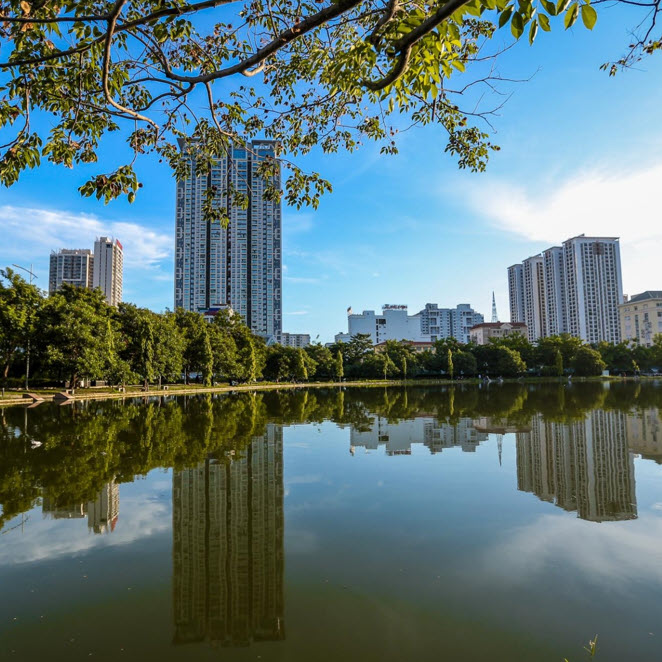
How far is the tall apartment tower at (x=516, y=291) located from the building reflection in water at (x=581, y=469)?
389 ft

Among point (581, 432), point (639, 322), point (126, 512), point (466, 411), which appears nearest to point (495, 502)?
point (126, 512)

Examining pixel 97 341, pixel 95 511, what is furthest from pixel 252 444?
pixel 97 341

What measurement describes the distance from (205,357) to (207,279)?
5291 centimetres

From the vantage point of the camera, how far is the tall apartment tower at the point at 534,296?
4466 inches

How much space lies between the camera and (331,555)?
4.70 meters

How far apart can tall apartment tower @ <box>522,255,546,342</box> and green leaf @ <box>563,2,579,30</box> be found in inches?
4725

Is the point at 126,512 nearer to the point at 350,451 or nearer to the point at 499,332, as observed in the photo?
the point at 350,451

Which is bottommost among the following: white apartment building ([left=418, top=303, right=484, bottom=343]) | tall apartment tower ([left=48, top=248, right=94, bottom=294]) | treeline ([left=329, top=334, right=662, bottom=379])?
treeline ([left=329, top=334, right=662, bottom=379])

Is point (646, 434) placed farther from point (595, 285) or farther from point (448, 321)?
point (448, 321)

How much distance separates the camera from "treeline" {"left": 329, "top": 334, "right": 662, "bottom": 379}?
61.2 meters

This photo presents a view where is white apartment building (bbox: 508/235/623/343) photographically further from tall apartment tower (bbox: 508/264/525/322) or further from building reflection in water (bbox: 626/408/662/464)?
building reflection in water (bbox: 626/408/662/464)

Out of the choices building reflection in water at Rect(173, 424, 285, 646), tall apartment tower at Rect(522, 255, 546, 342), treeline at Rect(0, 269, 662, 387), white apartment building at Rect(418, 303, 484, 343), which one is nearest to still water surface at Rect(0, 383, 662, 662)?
building reflection in water at Rect(173, 424, 285, 646)

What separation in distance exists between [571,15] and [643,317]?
345 ft

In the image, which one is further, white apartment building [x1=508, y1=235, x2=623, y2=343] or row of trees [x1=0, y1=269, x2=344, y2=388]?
white apartment building [x1=508, y1=235, x2=623, y2=343]
